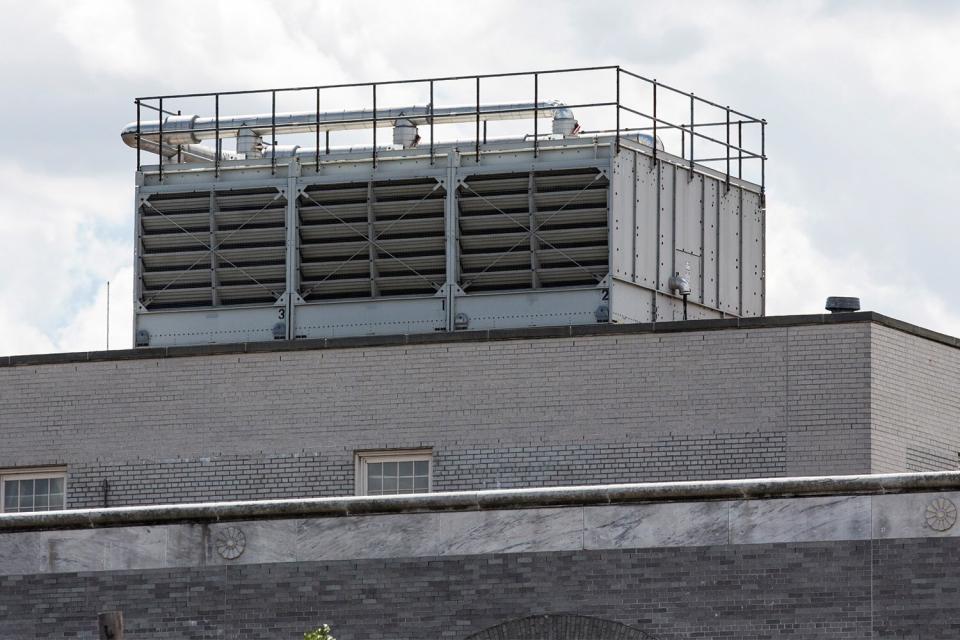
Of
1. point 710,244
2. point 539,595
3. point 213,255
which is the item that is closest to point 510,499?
point 539,595

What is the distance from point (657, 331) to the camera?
1129 inches

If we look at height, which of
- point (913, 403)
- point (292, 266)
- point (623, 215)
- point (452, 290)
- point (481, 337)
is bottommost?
point (913, 403)

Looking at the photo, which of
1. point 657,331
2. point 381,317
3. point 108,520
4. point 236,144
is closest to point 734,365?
point 657,331

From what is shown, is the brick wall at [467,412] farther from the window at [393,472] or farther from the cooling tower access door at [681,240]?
the cooling tower access door at [681,240]

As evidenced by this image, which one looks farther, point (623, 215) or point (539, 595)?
point (623, 215)

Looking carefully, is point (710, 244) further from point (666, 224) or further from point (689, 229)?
point (666, 224)

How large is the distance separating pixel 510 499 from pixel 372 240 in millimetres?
9409

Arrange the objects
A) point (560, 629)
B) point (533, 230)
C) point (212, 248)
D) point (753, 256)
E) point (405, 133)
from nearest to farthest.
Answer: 1. point (560, 629)
2. point (533, 230)
3. point (212, 248)
4. point (405, 133)
5. point (753, 256)

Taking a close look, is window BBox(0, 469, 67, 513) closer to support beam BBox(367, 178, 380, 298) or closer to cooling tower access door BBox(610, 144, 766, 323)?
support beam BBox(367, 178, 380, 298)

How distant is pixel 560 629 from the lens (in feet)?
76.9

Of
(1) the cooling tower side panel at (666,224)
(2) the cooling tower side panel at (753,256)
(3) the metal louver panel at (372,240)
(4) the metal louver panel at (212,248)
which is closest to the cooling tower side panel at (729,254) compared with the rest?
(2) the cooling tower side panel at (753,256)

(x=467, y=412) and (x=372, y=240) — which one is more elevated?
(x=372, y=240)

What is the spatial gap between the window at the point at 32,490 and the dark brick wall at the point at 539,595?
5.02 metres

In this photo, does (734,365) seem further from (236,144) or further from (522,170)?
(236,144)
